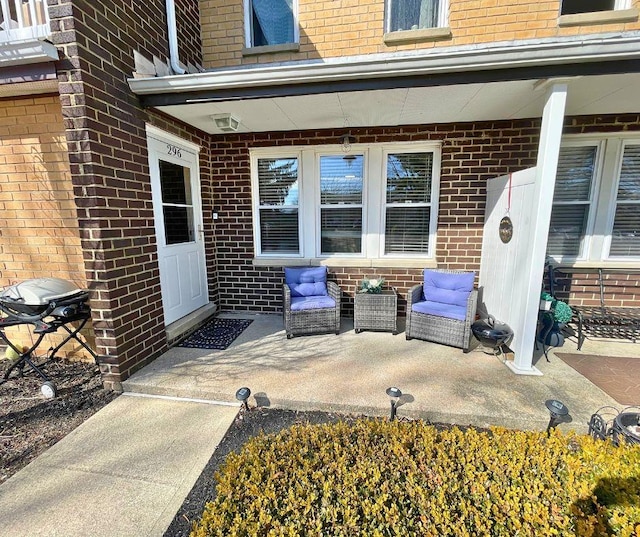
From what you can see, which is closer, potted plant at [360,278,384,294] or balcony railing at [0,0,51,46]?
balcony railing at [0,0,51,46]

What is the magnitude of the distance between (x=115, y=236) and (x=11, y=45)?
163 centimetres

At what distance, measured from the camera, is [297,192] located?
4.55 m

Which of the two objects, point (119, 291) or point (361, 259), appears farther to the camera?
point (361, 259)

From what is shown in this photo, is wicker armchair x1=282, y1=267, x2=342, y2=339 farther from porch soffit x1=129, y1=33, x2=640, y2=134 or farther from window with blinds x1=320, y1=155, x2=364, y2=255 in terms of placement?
porch soffit x1=129, y1=33, x2=640, y2=134

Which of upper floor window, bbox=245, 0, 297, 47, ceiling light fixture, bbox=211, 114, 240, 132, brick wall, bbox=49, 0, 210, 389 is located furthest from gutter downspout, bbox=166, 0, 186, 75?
upper floor window, bbox=245, 0, 297, 47

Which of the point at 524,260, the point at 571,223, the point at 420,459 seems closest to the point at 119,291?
the point at 420,459

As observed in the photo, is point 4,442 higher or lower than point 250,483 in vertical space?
lower

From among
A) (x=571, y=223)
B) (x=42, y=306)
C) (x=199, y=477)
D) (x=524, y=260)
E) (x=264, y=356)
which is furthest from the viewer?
(x=571, y=223)

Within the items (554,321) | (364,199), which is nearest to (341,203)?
(364,199)

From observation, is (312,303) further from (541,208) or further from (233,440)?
(541,208)

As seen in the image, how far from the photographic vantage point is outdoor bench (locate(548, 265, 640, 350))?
382 cm

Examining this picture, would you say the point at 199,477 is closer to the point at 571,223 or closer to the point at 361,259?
the point at 361,259

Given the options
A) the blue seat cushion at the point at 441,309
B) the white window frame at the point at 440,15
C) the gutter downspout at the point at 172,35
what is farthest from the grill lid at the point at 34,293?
the white window frame at the point at 440,15

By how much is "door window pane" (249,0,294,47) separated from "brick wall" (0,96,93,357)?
269 centimetres
